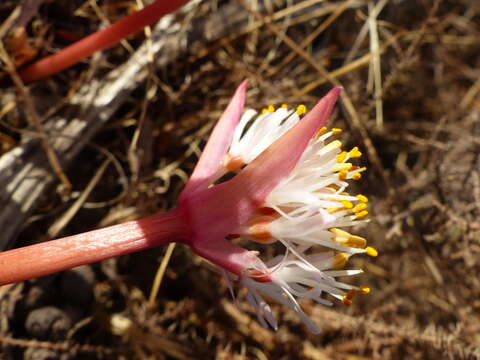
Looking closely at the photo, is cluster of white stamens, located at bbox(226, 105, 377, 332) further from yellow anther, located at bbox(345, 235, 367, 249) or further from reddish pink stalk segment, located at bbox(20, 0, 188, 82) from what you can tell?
reddish pink stalk segment, located at bbox(20, 0, 188, 82)

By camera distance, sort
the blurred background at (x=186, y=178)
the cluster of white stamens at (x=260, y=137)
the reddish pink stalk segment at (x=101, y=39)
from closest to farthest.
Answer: the cluster of white stamens at (x=260, y=137) → the reddish pink stalk segment at (x=101, y=39) → the blurred background at (x=186, y=178)

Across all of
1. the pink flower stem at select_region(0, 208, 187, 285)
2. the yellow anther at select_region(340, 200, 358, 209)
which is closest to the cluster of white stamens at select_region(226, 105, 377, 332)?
the yellow anther at select_region(340, 200, 358, 209)

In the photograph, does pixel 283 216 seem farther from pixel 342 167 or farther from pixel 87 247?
pixel 87 247

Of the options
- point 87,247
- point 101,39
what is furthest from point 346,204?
point 101,39

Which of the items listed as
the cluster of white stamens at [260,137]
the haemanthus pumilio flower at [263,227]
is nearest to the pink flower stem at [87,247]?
the haemanthus pumilio flower at [263,227]

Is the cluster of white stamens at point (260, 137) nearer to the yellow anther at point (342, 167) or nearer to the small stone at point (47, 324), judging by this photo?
the yellow anther at point (342, 167)

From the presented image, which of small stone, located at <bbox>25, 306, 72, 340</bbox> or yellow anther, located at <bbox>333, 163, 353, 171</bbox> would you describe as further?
small stone, located at <bbox>25, 306, 72, 340</bbox>

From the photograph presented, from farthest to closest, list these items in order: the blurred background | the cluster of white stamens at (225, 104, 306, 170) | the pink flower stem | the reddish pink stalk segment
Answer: the blurred background, the reddish pink stalk segment, the cluster of white stamens at (225, 104, 306, 170), the pink flower stem
